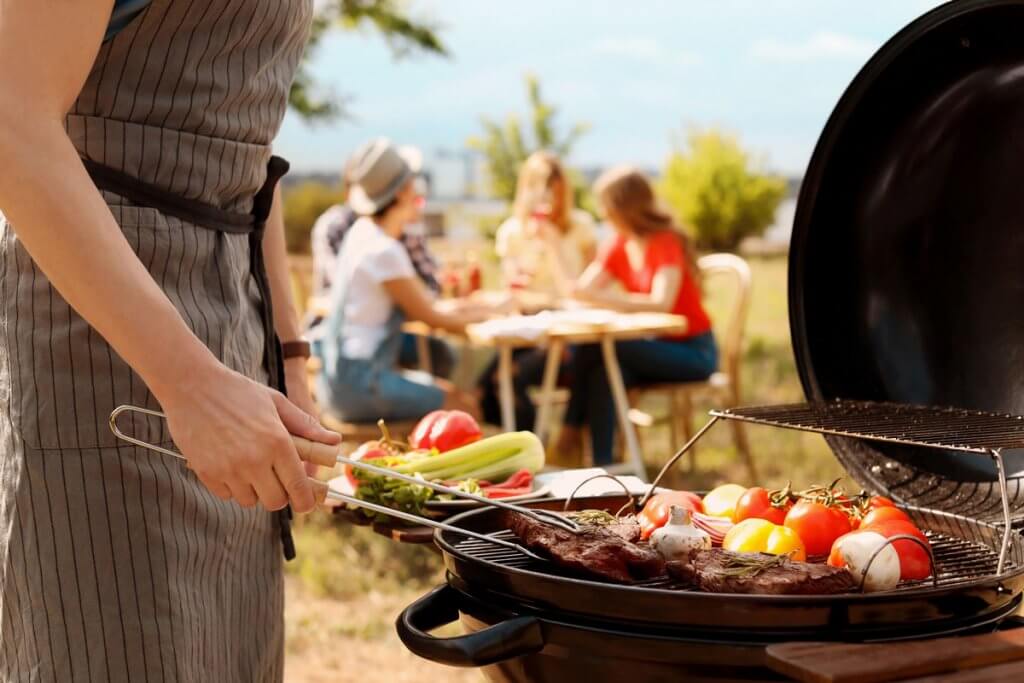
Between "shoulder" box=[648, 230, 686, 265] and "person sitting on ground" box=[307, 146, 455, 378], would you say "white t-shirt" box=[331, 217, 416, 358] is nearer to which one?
"person sitting on ground" box=[307, 146, 455, 378]

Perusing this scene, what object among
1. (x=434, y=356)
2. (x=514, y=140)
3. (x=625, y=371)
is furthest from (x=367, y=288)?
(x=514, y=140)

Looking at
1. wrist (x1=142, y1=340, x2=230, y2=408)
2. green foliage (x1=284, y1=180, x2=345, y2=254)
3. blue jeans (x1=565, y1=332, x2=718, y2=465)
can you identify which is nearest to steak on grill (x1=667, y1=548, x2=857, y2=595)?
wrist (x1=142, y1=340, x2=230, y2=408)

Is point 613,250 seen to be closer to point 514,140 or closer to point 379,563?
point 379,563

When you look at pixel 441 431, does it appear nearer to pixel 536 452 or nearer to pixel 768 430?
pixel 536 452

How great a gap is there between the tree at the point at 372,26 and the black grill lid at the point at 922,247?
9.17 metres

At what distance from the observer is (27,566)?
4.72 ft

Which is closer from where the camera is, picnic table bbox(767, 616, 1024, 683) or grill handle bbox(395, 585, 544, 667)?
picnic table bbox(767, 616, 1024, 683)

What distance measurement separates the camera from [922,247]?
1.93 metres

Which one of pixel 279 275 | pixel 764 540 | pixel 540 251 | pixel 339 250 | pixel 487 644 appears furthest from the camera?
pixel 540 251

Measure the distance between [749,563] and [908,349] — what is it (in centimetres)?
73

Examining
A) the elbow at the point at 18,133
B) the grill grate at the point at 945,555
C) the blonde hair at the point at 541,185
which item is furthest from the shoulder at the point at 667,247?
the elbow at the point at 18,133

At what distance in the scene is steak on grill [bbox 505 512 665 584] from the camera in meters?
1.39

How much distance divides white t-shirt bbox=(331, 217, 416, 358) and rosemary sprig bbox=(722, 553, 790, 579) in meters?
4.28

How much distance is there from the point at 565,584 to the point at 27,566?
0.67 metres
